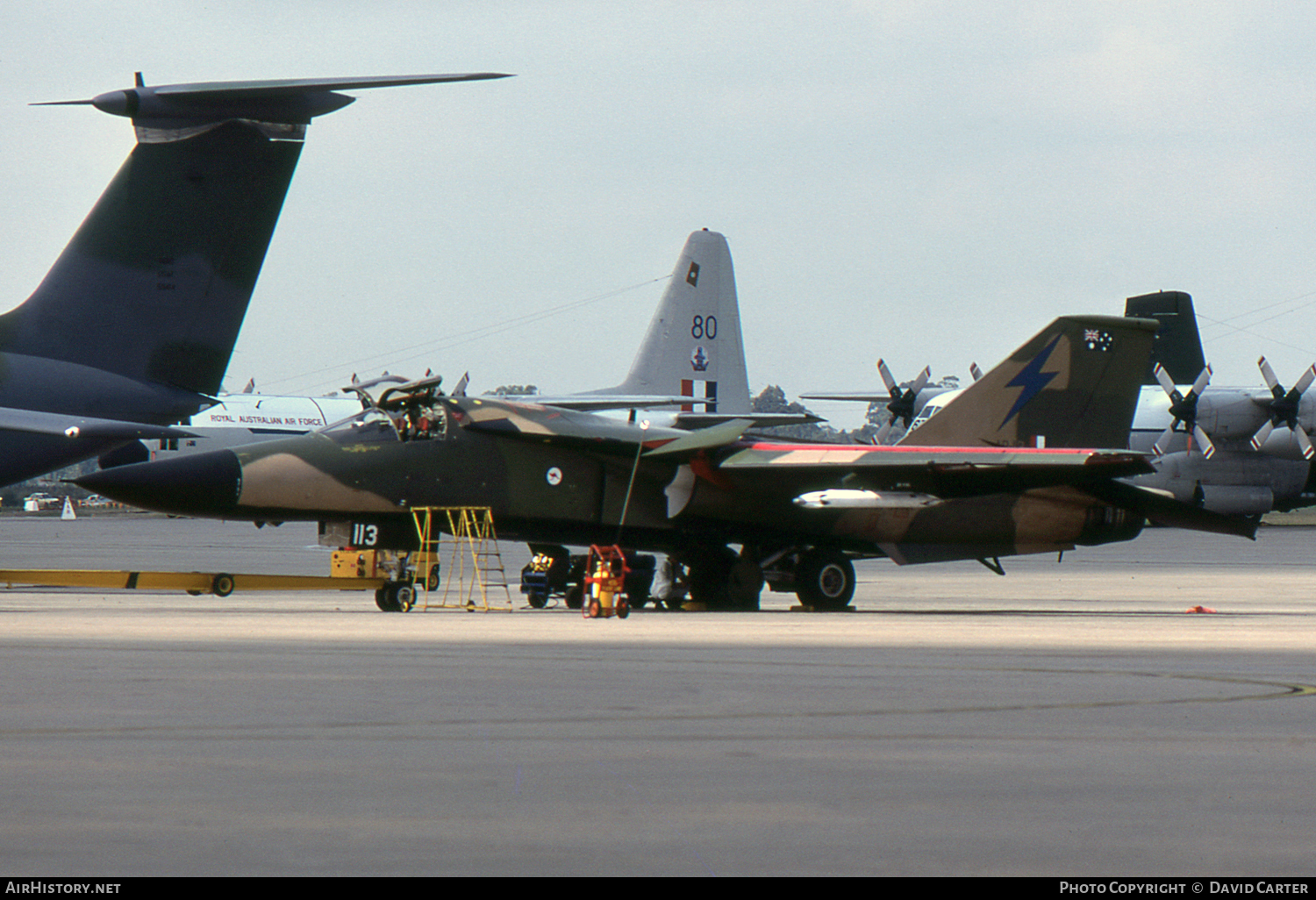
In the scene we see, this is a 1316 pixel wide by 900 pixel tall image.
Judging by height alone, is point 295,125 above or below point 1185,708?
above

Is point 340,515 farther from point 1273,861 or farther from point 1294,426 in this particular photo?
point 1294,426

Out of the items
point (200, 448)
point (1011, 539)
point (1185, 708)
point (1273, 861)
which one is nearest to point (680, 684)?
point (1185, 708)

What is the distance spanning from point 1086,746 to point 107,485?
15414mm

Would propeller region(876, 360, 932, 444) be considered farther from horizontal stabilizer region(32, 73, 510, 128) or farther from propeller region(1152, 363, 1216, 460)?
horizontal stabilizer region(32, 73, 510, 128)

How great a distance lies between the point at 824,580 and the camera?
24016mm

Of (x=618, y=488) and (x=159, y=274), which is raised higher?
(x=159, y=274)

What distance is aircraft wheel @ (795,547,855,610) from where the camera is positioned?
24000mm

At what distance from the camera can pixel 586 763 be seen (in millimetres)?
7562

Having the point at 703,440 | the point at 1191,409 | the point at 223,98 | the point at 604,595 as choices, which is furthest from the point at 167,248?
the point at 1191,409

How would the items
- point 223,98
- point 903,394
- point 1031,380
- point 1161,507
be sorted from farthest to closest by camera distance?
point 903,394
point 1031,380
point 1161,507
point 223,98

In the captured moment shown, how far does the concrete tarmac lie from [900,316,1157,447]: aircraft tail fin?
7949 mm

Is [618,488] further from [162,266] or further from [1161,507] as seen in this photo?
[1161,507]

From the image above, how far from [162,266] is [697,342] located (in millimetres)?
27915

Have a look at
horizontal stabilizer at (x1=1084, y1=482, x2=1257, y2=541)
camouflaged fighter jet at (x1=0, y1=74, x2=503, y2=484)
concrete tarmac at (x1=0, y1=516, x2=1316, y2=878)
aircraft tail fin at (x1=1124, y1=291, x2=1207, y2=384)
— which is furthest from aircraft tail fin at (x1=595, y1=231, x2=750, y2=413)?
aircraft tail fin at (x1=1124, y1=291, x2=1207, y2=384)
